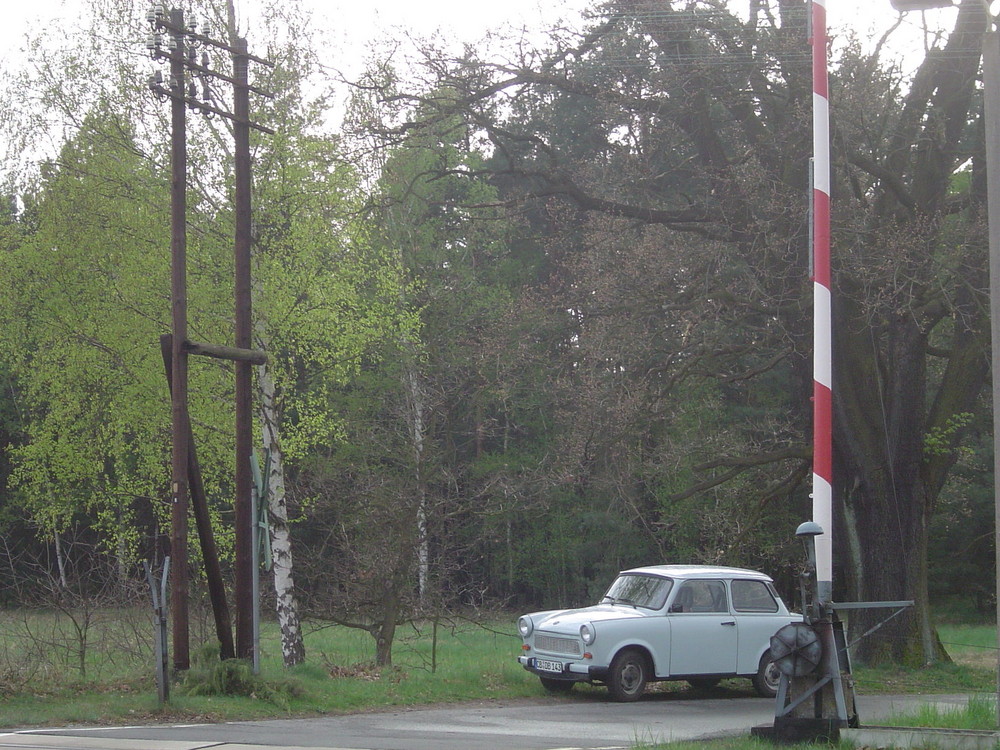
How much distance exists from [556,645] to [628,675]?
0.99 metres

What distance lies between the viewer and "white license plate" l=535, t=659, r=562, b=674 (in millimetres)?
14812

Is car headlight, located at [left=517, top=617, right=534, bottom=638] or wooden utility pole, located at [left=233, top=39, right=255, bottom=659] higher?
wooden utility pole, located at [left=233, top=39, right=255, bottom=659]

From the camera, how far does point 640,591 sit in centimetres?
1612

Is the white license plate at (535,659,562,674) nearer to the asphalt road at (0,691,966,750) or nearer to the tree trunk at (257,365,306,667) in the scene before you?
the asphalt road at (0,691,966,750)

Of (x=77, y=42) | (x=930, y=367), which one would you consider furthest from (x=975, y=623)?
(x=77, y=42)

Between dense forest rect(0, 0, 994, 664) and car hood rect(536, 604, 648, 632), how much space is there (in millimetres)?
3035

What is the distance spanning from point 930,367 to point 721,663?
1727 cm

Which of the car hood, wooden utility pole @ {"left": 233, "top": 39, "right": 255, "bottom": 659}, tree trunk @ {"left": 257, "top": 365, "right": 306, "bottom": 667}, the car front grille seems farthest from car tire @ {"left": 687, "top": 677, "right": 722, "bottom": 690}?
tree trunk @ {"left": 257, "top": 365, "right": 306, "bottom": 667}

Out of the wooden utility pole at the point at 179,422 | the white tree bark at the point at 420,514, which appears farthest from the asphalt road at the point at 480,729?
the white tree bark at the point at 420,514

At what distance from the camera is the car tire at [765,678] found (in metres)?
15.7

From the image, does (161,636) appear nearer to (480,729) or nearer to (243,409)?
(243,409)

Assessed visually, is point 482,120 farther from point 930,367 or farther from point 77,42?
point 930,367

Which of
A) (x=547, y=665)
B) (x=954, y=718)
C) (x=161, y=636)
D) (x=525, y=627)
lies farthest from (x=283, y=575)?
(x=954, y=718)

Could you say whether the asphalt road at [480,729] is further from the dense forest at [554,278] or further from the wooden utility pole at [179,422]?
the dense forest at [554,278]
